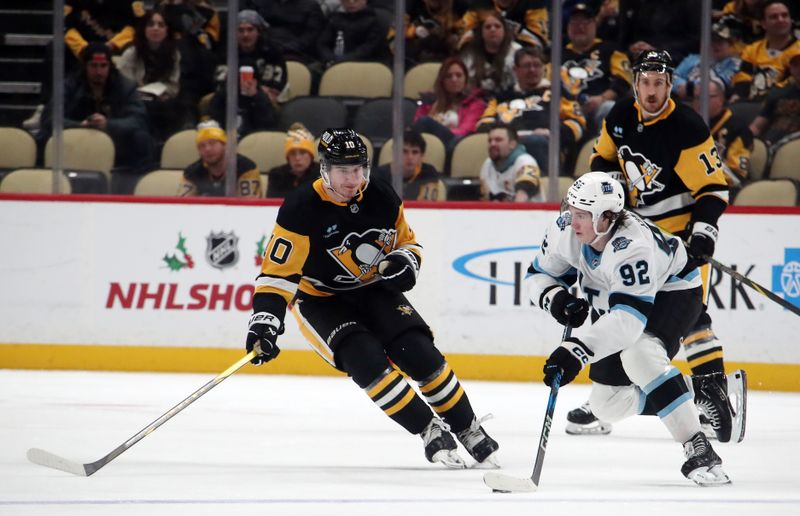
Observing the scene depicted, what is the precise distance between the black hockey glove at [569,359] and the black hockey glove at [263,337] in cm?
87

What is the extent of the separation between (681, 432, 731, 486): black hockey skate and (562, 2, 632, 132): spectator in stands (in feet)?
9.85

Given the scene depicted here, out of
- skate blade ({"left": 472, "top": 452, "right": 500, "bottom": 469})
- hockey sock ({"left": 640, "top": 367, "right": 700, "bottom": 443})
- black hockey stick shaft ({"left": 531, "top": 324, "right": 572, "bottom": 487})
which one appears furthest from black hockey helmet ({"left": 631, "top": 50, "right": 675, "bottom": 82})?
skate blade ({"left": 472, "top": 452, "right": 500, "bottom": 469})

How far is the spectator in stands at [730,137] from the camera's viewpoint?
6465 mm

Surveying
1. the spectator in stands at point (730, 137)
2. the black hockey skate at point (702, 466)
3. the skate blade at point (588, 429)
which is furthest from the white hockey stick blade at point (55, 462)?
the spectator in stands at point (730, 137)

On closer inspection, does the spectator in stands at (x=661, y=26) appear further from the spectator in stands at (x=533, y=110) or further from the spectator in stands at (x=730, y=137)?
the spectator in stands at (x=533, y=110)

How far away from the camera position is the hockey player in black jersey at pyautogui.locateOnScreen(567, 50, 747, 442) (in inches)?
183

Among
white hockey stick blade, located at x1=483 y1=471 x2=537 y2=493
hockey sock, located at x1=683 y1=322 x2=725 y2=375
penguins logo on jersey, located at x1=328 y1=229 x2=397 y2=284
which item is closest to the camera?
white hockey stick blade, located at x1=483 y1=471 x2=537 y2=493

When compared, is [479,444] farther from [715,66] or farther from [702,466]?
[715,66]

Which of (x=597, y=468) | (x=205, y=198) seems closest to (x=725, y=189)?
(x=597, y=468)

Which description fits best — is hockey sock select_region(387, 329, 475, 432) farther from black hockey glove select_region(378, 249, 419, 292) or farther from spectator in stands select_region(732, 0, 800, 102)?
spectator in stands select_region(732, 0, 800, 102)

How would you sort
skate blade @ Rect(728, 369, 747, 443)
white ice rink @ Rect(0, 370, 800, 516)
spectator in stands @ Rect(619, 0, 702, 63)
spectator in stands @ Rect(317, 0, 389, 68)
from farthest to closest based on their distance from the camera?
spectator in stands @ Rect(317, 0, 389, 68), spectator in stands @ Rect(619, 0, 702, 63), skate blade @ Rect(728, 369, 747, 443), white ice rink @ Rect(0, 370, 800, 516)

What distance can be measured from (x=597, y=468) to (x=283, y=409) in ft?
5.75

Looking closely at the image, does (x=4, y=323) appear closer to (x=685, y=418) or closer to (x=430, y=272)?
(x=430, y=272)

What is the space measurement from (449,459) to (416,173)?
2801 millimetres
